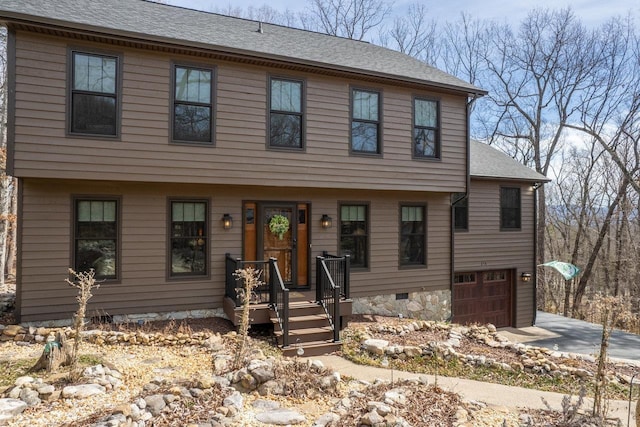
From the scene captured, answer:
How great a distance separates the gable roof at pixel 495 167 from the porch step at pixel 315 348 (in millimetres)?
7298

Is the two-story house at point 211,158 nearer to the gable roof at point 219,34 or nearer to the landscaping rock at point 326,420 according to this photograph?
the gable roof at point 219,34

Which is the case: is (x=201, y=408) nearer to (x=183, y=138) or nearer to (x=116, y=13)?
(x=183, y=138)

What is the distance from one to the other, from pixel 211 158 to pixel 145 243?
80.5 inches

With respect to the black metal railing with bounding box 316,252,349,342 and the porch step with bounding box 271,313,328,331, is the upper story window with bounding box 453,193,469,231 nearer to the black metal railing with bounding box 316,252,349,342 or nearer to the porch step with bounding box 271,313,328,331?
the black metal railing with bounding box 316,252,349,342

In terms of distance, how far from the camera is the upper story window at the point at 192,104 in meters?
7.58

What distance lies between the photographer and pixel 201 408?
412 centimetres

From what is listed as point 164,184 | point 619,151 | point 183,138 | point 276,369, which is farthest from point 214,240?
point 619,151

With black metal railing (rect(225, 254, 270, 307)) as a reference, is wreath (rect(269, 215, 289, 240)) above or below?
above

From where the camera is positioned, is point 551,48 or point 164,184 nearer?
point 164,184

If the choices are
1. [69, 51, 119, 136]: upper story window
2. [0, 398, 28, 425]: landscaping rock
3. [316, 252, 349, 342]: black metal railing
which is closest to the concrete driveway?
[316, 252, 349, 342]: black metal railing

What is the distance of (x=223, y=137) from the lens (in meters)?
7.87

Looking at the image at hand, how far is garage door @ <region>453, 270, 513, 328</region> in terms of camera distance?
12.1 metres

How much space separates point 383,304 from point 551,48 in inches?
669

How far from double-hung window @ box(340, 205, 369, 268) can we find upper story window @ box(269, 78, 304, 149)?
2031 mm
